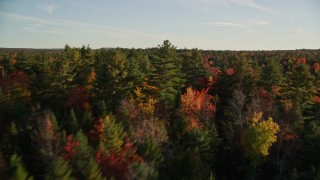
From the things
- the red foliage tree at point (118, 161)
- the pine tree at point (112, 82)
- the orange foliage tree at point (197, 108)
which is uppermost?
the pine tree at point (112, 82)

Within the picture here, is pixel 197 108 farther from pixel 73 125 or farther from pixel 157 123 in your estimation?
pixel 73 125

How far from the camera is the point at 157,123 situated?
38.5 meters

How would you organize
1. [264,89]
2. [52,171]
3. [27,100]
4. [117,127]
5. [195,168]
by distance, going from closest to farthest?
1. [52,171]
2. [195,168]
3. [117,127]
4. [27,100]
5. [264,89]

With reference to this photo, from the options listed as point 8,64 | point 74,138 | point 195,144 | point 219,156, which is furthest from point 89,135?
point 8,64

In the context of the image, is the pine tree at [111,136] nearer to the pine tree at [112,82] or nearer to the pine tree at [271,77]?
the pine tree at [112,82]

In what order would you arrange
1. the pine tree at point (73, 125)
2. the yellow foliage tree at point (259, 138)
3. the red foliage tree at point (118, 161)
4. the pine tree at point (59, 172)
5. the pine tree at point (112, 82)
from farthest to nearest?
the pine tree at point (112, 82)
the pine tree at point (73, 125)
the yellow foliage tree at point (259, 138)
the red foliage tree at point (118, 161)
the pine tree at point (59, 172)

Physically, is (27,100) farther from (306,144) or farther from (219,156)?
(306,144)

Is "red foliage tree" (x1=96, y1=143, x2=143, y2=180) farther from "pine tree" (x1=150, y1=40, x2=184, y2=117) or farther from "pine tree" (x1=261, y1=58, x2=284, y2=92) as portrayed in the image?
"pine tree" (x1=261, y1=58, x2=284, y2=92)

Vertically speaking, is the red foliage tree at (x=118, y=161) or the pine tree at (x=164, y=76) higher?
the pine tree at (x=164, y=76)

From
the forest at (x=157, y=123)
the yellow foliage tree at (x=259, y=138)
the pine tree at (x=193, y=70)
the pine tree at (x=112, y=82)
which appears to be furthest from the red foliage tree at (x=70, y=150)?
the pine tree at (x=193, y=70)

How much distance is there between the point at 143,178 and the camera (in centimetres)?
2622

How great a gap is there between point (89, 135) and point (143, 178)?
12.9m

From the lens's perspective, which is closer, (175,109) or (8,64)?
(175,109)

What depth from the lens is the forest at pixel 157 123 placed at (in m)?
31.0
